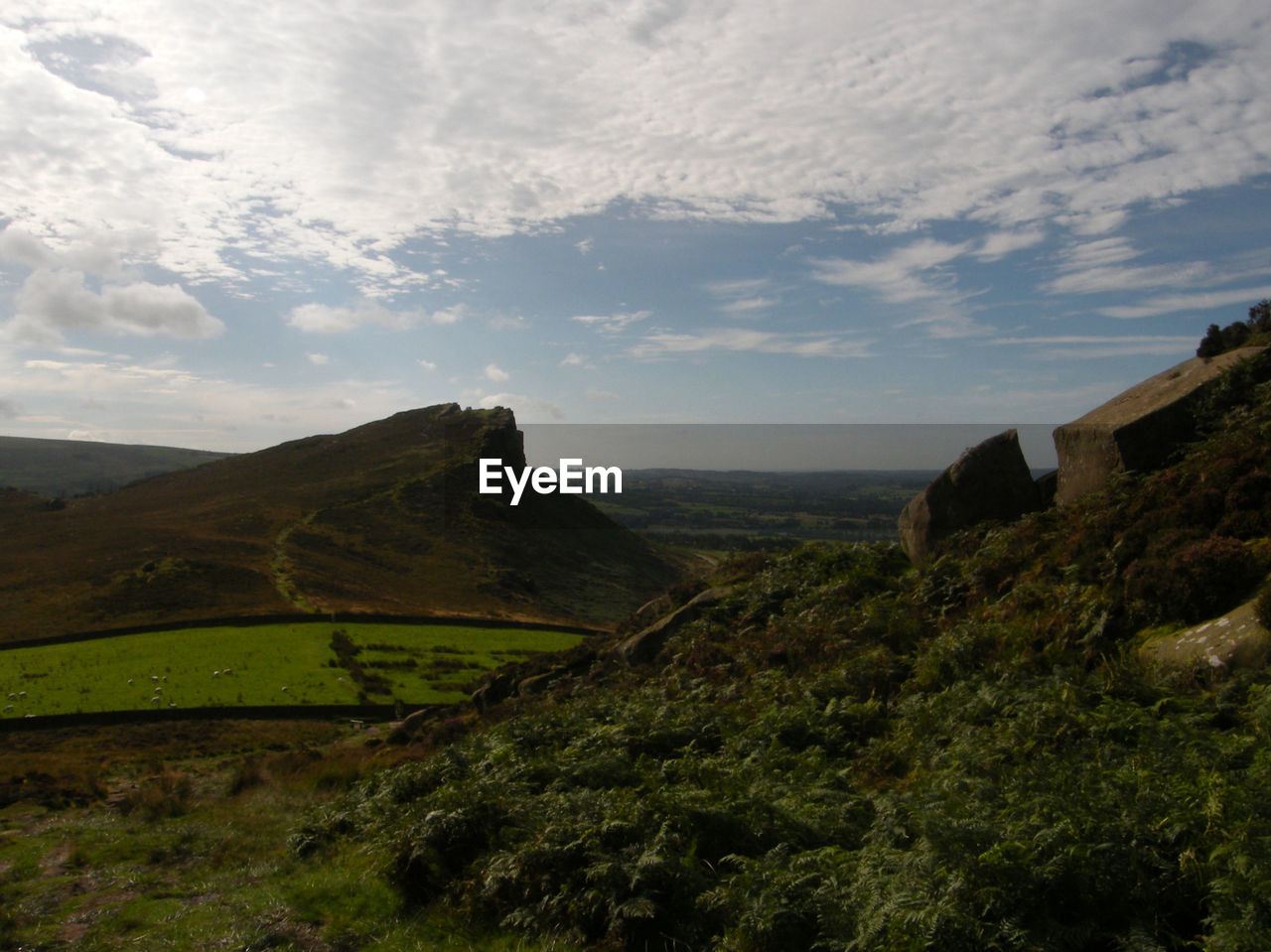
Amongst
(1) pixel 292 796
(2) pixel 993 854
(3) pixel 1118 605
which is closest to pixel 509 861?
(2) pixel 993 854

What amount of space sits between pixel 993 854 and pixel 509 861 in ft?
14.8

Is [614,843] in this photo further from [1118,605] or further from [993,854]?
[1118,605]

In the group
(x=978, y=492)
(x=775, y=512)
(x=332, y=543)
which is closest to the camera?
(x=978, y=492)

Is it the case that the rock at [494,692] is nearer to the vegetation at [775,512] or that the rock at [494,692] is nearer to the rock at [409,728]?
the rock at [409,728]

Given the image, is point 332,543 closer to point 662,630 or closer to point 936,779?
point 662,630

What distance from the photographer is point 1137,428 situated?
41.5ft

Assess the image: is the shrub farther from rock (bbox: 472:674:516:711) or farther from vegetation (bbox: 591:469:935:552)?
vegetation (bbox: 591:469:935:552)

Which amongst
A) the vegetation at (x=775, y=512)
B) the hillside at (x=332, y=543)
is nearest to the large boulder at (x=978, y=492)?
the hillside at (x=332, y=543)

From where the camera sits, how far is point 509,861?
24.6 feet

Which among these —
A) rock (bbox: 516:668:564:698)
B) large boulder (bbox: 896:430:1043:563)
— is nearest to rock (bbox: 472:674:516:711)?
rock (bbox: 516:668:564:698)

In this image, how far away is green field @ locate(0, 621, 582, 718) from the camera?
32.1 meters

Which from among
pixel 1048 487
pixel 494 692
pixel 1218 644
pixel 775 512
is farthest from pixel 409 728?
pixel 775 512

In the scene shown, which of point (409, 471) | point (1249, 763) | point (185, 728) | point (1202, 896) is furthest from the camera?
point (409, 471)

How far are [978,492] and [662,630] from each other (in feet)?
26.1
